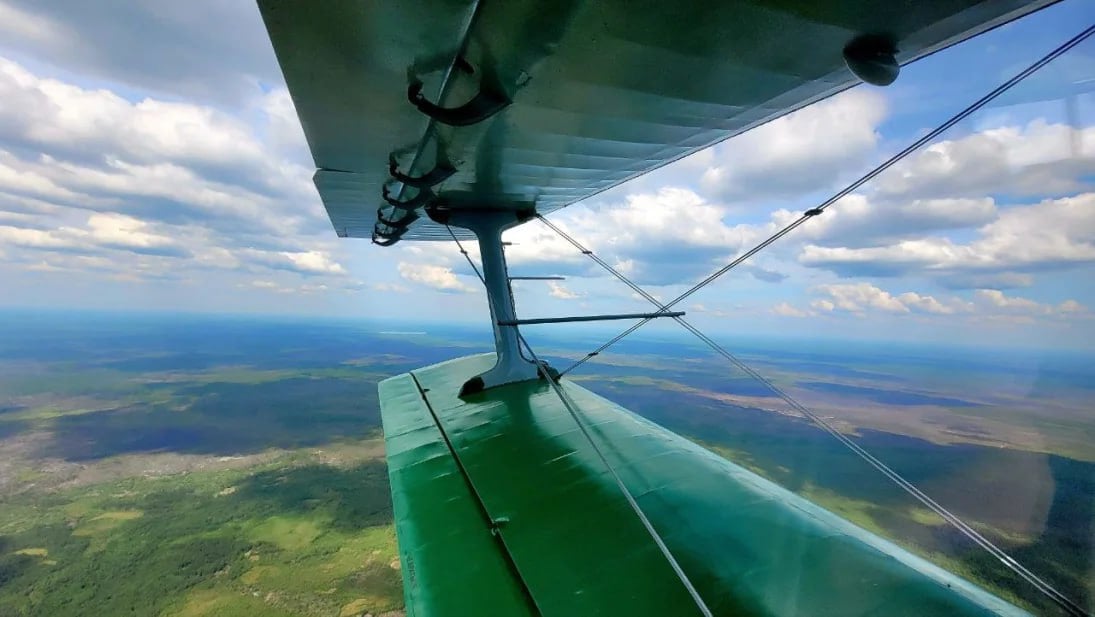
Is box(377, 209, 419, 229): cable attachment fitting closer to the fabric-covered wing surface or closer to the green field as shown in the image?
the fabric-covered wing surface

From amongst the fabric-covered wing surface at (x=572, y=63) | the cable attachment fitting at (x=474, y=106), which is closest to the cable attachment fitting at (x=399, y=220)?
the fabric-covered wing surface at (x=572, y=63)

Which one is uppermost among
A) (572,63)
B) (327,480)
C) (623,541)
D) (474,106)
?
(572,63)

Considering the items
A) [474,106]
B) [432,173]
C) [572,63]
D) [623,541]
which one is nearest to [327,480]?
[432,173]

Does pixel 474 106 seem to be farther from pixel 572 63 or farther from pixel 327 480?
pixel 327 480

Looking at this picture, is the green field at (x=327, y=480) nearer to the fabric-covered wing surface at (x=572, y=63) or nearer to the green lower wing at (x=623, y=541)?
the green lower wing at (x=623, y=541)

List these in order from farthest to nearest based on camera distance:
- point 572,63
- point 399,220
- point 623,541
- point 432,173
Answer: point 399,220 → point 432,173 → point 623,541 → point 572,63
